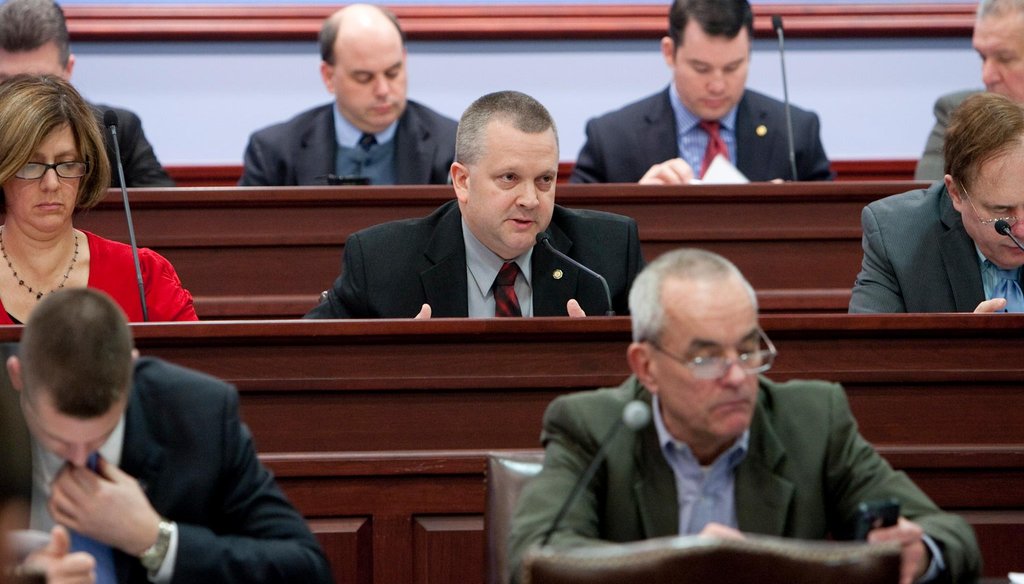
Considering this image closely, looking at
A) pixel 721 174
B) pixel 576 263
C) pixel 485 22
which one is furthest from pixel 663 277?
pixel 485 22

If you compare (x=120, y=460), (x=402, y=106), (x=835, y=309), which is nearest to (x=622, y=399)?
(x=120, y=460)

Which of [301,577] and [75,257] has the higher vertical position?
[75,257]

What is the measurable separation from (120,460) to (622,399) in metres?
0.70

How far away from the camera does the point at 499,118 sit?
10.5ft

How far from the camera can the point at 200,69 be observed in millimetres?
5523

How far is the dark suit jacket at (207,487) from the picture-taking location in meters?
1.95

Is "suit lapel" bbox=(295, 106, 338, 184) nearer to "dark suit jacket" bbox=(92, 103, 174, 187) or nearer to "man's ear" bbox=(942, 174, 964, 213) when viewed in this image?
"dark suit jacket" bbox=(92, 103, 174, 187)

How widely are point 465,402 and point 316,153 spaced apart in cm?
224

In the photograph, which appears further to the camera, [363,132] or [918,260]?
[363,132]

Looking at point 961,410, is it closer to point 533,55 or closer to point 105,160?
point 105,160

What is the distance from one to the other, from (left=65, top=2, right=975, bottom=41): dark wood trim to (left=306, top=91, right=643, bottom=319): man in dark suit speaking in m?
2.29

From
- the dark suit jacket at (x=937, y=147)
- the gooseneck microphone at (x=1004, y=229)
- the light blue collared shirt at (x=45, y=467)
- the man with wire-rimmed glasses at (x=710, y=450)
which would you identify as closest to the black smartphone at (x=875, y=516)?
the man with wire-rimmed glasses at (x=710, y=450)

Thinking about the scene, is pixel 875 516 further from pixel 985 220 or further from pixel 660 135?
pixel 660 135

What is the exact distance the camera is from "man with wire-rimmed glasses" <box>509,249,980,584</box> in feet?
6.36
